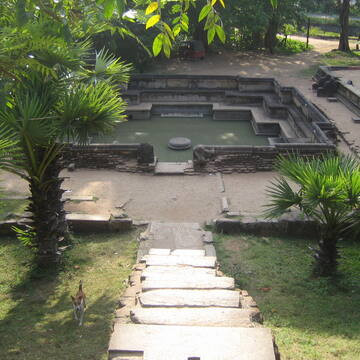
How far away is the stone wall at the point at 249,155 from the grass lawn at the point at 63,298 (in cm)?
382

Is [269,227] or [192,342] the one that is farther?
[269,227]

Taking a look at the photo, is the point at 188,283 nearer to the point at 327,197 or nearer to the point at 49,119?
the point at 327,197

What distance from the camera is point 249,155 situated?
446 inches

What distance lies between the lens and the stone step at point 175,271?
219 inches

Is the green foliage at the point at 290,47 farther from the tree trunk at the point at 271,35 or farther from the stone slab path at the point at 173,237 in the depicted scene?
the stone slab path at the point at 173,237

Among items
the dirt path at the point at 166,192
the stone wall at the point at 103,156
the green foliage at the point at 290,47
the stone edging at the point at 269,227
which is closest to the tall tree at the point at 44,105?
the dirt path at the point at 166,192

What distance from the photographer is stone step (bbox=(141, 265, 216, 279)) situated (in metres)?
5.55

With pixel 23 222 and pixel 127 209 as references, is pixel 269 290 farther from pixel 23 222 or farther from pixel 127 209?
pixel 23 222

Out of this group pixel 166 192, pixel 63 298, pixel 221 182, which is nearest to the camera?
pixel 63 298

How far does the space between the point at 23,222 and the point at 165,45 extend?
20.9ft

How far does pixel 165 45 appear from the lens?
2824 millimetres

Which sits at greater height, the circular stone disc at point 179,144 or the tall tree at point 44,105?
the tall tree at point 44,105

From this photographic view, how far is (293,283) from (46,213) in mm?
3841

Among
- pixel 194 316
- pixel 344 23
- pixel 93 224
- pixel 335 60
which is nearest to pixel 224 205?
pixel 93 224
